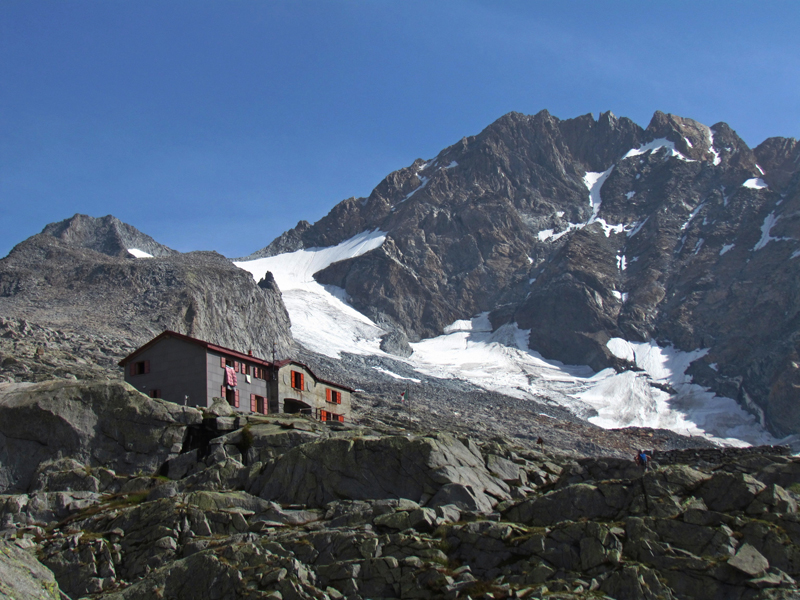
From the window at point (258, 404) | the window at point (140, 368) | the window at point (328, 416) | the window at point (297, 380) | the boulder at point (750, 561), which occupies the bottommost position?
the boulder at point (750, 561)

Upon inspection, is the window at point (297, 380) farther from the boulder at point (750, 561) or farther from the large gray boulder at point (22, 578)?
the boulder at point (750, 561)

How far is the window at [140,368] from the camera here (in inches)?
1932

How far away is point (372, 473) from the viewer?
1407 inches

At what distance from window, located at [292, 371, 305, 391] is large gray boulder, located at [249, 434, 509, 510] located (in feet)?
58.0

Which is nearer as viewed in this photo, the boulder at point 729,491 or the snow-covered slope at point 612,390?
the boulder at point 729,491

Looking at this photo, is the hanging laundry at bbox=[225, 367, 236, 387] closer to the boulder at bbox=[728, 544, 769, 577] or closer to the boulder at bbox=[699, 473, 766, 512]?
the boulder at bbox=[699, 473, 766, 512]

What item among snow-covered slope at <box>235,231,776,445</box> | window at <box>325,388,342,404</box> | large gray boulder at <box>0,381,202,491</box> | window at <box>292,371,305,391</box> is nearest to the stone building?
window at <box>292,371,305,391</box>

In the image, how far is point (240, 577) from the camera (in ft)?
88.0

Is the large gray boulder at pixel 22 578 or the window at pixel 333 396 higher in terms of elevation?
the window at pixel 333 396

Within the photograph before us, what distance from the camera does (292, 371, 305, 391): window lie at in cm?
5490

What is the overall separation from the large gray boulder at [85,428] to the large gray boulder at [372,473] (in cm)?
765

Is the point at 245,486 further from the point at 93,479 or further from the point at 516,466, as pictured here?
the point at 516,466

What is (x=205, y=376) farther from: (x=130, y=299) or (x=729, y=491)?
(x=130, y=299)

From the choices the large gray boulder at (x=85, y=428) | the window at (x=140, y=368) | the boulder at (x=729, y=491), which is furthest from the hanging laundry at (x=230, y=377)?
the boulder at (x=729, y=491)
